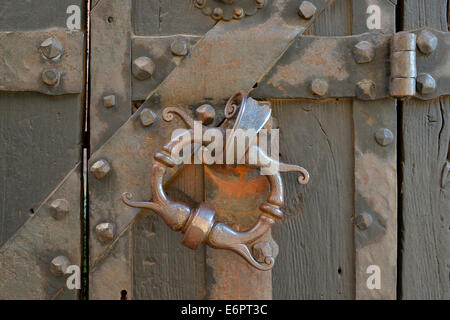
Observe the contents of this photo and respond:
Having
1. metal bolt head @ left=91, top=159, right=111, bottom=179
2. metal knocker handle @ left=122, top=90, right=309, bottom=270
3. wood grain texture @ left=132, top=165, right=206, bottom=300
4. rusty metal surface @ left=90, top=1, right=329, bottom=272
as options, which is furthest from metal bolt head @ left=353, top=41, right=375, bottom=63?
metal bolt head @ left=91, top=159, right=111, bottom=179

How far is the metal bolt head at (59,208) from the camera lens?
2.39 ft

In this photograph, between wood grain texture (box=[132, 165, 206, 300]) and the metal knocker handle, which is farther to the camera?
wood grain texture (box=[132, 165, 206, 300])

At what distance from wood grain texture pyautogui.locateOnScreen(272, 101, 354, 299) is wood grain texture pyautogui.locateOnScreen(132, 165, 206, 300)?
0.16 meters

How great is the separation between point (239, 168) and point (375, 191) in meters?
0.25

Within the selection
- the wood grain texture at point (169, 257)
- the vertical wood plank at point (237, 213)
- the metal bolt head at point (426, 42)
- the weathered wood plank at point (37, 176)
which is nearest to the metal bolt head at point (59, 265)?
the weathered wood plank at point (37, 176)

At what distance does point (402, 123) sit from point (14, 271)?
Result: 763mm

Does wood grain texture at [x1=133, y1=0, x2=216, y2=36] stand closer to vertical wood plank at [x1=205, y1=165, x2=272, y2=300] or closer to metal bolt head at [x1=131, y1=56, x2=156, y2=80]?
metal bolt head at [x1=131, y1=56, x2=156, y2=80]

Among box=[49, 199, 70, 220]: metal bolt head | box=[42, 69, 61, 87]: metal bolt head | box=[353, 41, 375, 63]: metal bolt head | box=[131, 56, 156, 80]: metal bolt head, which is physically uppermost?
box=[353, 41, 375, 63]: metal bolt head

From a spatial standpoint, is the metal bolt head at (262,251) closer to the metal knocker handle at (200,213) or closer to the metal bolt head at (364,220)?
the metal knocker handle at (200,213)

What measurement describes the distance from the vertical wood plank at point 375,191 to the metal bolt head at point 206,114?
26 cm

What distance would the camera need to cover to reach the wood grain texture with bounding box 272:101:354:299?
29.9 inches

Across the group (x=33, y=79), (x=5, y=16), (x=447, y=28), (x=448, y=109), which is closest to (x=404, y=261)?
(x=448, y=109)

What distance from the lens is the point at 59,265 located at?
28.6 inches

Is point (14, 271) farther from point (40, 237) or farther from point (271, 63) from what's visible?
point (271, 63)
